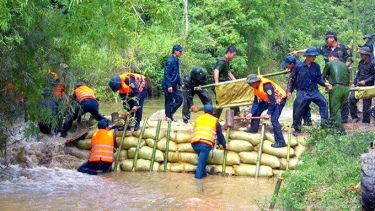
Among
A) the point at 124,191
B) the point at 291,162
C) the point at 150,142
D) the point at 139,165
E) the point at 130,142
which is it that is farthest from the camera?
the point at 130,142

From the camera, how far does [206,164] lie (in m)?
11.1

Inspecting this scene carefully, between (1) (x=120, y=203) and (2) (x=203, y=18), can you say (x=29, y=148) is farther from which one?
(2) (x=203, y=18)

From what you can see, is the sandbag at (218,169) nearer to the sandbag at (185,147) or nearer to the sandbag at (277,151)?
the sandbag at (185,147)

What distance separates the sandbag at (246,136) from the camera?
11148mm

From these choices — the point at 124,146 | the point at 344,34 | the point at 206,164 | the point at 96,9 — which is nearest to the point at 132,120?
the point at 124,146

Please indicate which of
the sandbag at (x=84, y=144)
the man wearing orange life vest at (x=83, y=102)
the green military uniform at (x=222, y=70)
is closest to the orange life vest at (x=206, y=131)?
the green military uniform at (x=222, y=70)

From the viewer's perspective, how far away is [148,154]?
11500 mm

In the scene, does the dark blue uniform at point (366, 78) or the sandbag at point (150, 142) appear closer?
the sandbag at point (150, 142)

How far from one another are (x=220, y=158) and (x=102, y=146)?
7.04 feet

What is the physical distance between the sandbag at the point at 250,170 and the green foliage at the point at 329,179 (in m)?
1.58

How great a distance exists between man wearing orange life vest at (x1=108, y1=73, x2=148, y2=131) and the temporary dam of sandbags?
45 cm

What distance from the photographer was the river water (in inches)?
360

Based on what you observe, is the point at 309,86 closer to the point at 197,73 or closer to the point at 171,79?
the point at 197,73

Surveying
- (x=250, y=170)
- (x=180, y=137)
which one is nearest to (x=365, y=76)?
(x=250, y=170)
